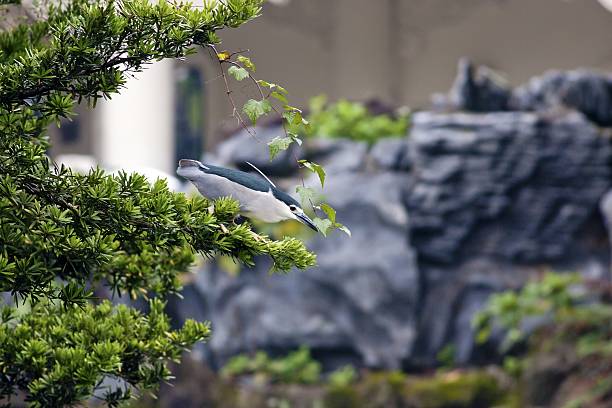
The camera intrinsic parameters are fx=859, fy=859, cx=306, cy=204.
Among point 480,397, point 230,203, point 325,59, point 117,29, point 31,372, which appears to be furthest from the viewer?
point 325,59

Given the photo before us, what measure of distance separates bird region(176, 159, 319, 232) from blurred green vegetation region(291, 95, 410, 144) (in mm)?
6340

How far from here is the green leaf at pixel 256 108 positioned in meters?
1.77

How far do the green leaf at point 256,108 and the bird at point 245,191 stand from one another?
107mm

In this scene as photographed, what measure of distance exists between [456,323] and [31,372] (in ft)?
21.6

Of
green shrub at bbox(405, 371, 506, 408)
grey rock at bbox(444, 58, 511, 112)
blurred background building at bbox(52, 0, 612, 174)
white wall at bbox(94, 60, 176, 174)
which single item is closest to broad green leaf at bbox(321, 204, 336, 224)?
green shrub at bbox(405, 371, 506, 408)

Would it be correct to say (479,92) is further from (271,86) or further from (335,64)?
(271,86)

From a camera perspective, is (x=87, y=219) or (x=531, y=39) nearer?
(x=87, y=219)

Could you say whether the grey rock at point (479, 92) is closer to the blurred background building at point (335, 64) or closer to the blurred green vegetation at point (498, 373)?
the blurred background building at point (335, 64)

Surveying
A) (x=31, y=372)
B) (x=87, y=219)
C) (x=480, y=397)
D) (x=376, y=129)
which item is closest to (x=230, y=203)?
(x=87, y=219)

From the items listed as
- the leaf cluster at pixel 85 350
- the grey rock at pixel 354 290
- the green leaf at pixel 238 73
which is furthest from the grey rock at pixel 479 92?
the green leaf at pixel 238 73

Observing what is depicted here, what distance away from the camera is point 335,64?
9.58m

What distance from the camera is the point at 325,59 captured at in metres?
9.60

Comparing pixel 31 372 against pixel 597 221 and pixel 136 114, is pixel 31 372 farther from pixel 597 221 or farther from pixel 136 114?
pixel 136 114

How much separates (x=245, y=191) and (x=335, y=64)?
793 cm
